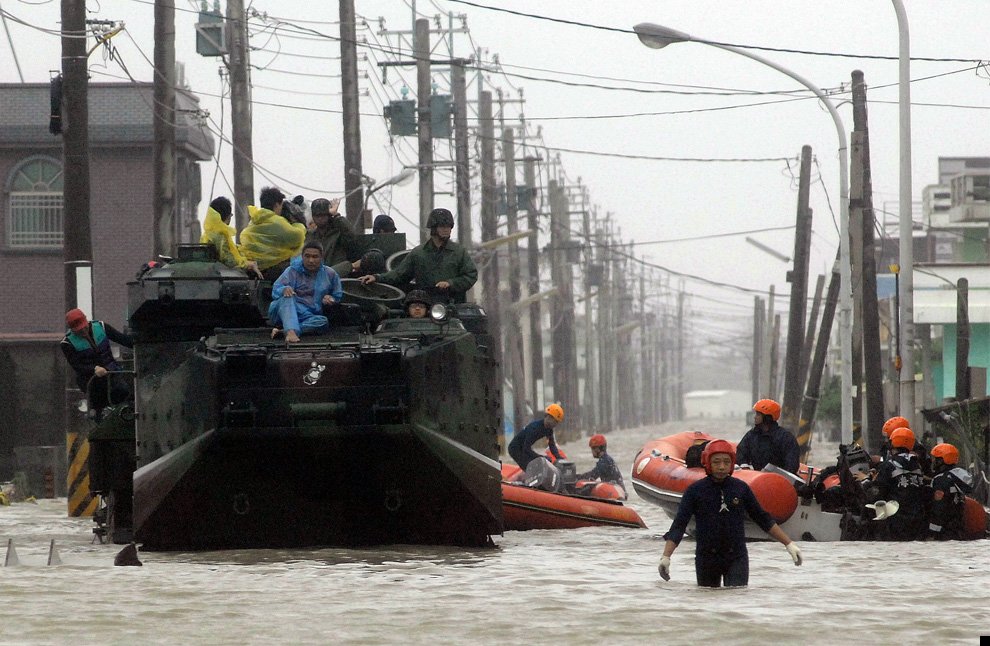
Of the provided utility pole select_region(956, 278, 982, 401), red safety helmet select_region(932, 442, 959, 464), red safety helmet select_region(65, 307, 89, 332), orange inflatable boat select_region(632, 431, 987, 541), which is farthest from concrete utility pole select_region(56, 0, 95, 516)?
utility pole select_region(956, 278, 982, 401)

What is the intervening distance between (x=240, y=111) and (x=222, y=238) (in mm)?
13437

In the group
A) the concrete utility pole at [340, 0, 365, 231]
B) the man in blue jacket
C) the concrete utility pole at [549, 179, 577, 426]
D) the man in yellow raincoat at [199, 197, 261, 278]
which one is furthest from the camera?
the concrete utility pole at [549, 179, 577, 426]

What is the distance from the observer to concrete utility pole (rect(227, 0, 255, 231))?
29516 mm

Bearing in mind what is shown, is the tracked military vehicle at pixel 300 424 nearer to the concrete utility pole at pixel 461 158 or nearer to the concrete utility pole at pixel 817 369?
the concrete utility pole at pixel 817 369

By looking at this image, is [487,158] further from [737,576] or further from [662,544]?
[737,576]

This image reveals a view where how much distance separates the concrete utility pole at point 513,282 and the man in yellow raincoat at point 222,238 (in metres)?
36.5

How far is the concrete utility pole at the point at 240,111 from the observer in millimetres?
29516

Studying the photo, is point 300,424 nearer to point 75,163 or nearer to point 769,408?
point 769,408

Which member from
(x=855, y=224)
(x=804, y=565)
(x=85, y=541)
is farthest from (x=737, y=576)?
(x=855, y=224)

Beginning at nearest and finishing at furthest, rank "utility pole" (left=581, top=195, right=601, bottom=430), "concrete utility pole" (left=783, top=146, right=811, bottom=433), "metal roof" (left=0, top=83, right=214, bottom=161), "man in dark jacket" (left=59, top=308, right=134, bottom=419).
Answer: "man in dark jacket" (left=59, top=308, right=134, bottom=419) < "metal roof" (left=0, top=83, right=214, bottom=161) < "concrete utility pole" (left=783, top=146, right=811, bottom=433) < "utility pole" (left=581, top=195, right=601, bottom=430)

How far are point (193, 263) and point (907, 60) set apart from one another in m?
13.0

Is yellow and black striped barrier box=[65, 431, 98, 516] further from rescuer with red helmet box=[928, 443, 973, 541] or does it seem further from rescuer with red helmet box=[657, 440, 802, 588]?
rescuer with red helmet box=[657, 440, 802, 588]

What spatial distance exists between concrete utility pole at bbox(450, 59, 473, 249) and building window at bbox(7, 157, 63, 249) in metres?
9.91

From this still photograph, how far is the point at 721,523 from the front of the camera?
12.8 meters
